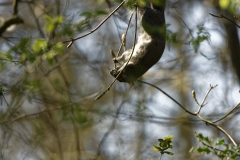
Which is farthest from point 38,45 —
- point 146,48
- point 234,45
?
point 234,45

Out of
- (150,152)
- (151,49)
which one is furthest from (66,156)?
(151,49)

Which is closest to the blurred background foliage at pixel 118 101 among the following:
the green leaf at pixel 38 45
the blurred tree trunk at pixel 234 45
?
the blurred tree trunk at pixel 234 45

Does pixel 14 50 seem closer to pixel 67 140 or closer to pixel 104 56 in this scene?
pixel 104 56

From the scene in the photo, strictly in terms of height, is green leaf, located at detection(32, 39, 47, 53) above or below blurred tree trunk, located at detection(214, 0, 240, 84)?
below

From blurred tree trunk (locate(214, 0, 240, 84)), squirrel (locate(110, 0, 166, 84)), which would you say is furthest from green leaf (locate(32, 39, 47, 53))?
blurred tree trunk (locate(214, 0, 240, 84))

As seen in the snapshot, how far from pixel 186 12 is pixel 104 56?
191 cm

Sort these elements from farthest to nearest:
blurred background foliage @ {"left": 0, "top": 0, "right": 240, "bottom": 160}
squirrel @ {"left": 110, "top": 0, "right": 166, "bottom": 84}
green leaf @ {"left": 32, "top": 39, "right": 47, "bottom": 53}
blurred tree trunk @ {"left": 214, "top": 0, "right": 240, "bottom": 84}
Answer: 1. blurred background foliage @ {"left": 0, "top": 0, "right": 240, "bottom": 160}
2. blurred tree trunk @ {"left": 214, "top": 0, "right": 240, "bottom": 84}
3. squirrel @ {"left": 110, "top": 0, "right": 166, "bottom": 84}
4. green leaf @ {"left": 32, "top": 39, "right": 47, "bottom": 53}

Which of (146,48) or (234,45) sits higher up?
(234,45)

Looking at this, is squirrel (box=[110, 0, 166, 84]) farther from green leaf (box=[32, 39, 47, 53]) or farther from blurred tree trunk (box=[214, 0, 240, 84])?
green leaf (box=[32, 39, 47, 53])

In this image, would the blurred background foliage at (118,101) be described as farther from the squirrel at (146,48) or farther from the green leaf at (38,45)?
the green leaf at (38,45)

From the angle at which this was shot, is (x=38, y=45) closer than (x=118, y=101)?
Yes

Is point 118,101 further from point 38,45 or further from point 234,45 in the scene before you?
point 38,45

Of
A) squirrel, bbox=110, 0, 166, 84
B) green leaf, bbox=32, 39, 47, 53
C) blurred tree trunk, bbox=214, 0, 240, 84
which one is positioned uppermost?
blurred tree trunk, bbox=214, 0, 240, 84

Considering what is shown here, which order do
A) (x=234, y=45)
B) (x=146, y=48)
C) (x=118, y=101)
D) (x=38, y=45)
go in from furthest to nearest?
(x=118, y=101)
(x=234, y=45)
(x=146, y=48)
(x=38, y=45)
